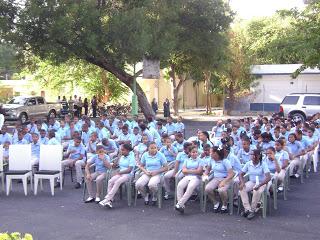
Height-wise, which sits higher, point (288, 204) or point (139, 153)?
point (139, 153)

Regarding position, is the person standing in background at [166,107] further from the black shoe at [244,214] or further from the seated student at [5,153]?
the black shoe at [244,214]

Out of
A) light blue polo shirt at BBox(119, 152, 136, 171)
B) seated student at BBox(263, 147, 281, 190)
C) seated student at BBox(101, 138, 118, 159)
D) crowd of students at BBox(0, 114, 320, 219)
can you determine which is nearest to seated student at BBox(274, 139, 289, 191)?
crowd of students at BBox(0, 114, 320, 219)

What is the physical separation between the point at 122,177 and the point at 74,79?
2974 centimetres

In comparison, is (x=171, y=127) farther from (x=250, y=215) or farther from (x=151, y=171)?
(x=250, y=215)

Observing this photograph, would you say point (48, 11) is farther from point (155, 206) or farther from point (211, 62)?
point (155, 206)

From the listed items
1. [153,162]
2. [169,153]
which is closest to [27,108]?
[169,153]

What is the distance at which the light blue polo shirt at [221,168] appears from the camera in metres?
9.27

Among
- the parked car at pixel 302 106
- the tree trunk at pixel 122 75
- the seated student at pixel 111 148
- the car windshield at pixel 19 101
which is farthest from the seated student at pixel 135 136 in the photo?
the car windshield at pixel 19 101

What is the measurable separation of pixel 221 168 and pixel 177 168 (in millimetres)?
1063

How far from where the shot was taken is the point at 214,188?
932 cm

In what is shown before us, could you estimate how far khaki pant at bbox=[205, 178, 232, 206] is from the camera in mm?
9109

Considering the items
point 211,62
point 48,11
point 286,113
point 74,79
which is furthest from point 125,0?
point 74,79

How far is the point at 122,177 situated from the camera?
9828mm

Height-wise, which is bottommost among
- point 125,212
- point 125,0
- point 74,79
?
point 125,212
